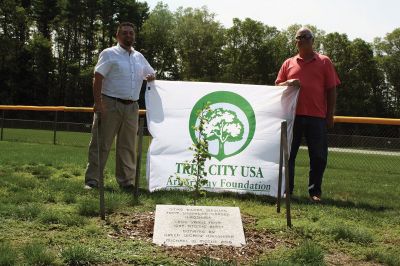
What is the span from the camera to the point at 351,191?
8.27 metres

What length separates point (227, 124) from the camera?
693cm

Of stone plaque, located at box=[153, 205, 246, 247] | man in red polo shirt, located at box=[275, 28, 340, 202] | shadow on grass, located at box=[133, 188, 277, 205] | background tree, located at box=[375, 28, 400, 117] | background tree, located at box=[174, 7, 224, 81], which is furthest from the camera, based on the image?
background tree, located at box=[174, 7, 224, 81]

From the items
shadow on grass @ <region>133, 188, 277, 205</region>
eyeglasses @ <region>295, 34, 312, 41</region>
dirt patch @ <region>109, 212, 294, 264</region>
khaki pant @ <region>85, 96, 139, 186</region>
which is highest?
eyeglasses @ <region>295, 34, 312, 41</region>

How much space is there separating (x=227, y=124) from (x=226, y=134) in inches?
5.5

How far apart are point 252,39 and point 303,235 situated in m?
57.4

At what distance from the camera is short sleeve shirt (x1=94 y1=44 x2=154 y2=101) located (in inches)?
Answer: 278

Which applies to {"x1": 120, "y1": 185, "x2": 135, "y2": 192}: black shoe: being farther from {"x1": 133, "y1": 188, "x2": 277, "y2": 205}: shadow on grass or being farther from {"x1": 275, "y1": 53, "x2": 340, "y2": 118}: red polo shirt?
{"x1": 275, "y1": 53, "x2": 340, "y2": 118}: red polo shirt

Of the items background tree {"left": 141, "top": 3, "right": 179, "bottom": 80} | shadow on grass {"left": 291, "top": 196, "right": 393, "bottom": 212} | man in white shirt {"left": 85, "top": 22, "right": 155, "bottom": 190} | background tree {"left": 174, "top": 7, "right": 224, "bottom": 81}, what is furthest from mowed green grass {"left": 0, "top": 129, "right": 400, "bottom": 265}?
A: background tree {"left": 141, "top": 3, "right": 179, "bottom": 80}

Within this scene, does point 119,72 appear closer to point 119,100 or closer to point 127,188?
point 119,100

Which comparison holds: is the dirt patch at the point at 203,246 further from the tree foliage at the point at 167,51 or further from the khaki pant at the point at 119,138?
the tree foliage at the point at 167,51

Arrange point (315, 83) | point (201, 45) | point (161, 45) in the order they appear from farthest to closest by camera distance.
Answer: point (161, 45), point (201, 45), point (315, 83)

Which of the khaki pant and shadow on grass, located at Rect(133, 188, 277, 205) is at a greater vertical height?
the khaki pant

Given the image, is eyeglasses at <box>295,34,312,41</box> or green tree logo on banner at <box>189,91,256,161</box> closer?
eyeglasses at <box>295,34,312,41</box>

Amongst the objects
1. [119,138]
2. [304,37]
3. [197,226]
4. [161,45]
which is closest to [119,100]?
[119,138]
